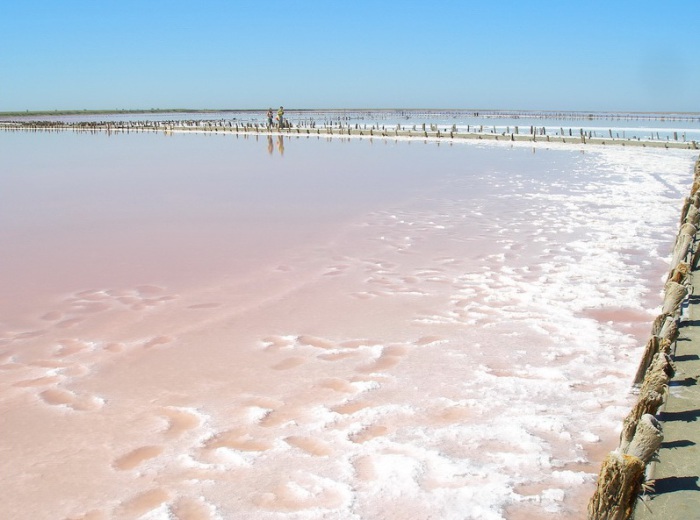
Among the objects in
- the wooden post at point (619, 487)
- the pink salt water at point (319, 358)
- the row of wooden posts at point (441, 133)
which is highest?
the row of wooden posts at point (441, 133)

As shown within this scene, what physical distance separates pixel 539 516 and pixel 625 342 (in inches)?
110

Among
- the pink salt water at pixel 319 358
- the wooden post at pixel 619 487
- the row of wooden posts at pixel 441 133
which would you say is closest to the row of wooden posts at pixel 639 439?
the wooden post at pixel 619 487

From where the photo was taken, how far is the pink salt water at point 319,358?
3596 millimetres

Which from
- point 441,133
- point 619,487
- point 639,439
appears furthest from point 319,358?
point 441,133

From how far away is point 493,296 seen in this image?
22.8 feet

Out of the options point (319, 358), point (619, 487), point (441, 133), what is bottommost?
point (319, 358)

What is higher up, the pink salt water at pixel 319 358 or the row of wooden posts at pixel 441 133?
the row of wooden posts at pixel 441 133

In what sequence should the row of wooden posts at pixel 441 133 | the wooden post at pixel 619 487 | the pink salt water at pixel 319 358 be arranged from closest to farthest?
the wooden post at pixel 619 487 → the pink salt water at pixel 319 358 → the row of wooden posts at pixel 441 133

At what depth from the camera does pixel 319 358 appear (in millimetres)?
5352

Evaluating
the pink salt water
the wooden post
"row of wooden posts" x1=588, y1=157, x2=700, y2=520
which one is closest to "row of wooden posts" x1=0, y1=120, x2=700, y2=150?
the pink salt water

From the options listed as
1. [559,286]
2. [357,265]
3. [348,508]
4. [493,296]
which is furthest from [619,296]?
[348,508]

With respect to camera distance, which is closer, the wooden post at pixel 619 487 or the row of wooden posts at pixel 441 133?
the wooden post at pixel 619 487

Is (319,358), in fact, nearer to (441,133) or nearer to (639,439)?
(639,439)

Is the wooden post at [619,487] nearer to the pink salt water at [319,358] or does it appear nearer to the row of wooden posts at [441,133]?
the pink salt water at [319,358]
